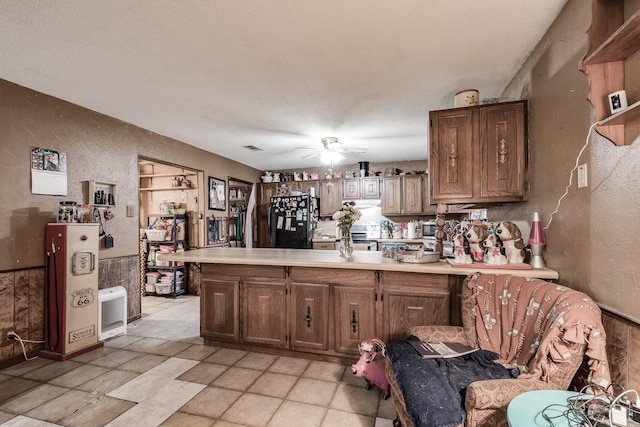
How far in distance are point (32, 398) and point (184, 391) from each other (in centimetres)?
105

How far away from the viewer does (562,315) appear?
1345mm

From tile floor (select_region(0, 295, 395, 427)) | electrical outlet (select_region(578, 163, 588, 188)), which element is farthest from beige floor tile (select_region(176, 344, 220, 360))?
electrical outlet (select_region(578, 163, 588, 188))

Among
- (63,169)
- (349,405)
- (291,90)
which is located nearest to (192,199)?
(63,169)

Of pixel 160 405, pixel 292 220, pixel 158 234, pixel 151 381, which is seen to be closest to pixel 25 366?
pixel 151 381

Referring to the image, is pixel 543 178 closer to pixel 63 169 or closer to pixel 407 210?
pixel 407 210

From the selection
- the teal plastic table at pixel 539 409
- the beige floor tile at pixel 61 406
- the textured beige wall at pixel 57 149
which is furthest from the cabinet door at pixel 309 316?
the textured beige wall at pixel 57 149

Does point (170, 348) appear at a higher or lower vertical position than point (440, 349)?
lower

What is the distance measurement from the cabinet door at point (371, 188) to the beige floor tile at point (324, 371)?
3.92 metres

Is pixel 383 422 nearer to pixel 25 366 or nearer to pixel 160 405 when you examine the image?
pixel 160 405

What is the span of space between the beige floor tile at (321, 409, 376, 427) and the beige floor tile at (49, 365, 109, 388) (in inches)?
76.8

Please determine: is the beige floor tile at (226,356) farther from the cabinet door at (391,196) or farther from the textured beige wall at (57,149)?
the cabinet door at (391,196)

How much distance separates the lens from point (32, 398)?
215 centimetres

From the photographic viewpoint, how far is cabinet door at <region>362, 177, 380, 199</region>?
605 cm

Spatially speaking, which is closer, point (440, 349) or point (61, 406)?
point (440, 349)
